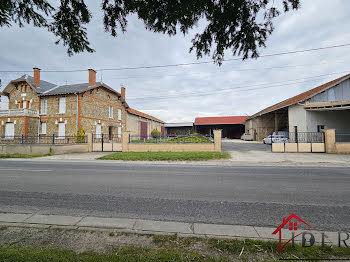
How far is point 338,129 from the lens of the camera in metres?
18.1

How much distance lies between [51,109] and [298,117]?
1131 inches

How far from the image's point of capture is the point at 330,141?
1348 centimetres

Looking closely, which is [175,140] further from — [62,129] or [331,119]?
[331,119]

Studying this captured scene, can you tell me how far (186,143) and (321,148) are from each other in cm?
1079

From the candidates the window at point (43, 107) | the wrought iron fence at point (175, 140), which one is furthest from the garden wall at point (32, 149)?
the window at point (43, 107)

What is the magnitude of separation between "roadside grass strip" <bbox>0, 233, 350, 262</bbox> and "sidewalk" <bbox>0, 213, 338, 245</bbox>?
0.87 feet

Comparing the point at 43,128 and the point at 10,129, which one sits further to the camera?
the point at 43,128

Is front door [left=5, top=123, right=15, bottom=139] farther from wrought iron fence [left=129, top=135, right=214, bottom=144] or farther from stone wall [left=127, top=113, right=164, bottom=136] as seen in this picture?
wrought iron fence [left=129, top=135, right=214, bottom=144]

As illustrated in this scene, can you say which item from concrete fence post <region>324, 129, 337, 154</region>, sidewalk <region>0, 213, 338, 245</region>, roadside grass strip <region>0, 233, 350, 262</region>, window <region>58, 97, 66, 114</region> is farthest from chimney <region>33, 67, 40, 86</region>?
concrete fence post <region>324, 129, 337, 154</region>

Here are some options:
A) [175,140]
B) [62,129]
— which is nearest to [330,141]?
[175,140]

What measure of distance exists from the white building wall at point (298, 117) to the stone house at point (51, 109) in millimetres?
23767

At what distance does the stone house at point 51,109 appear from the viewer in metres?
20.0

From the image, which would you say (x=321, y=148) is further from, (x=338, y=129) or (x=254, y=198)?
(x=254, y=198)

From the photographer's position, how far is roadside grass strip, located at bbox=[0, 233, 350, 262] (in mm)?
1954
